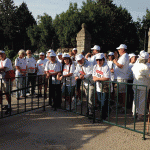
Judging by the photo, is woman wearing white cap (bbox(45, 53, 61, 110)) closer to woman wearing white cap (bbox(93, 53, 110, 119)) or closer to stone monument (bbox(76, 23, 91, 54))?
woman wearing white cap (bbox(93, 53, 110, 119))

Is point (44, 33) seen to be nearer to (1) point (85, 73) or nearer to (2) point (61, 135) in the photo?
(1) point (85, 73)

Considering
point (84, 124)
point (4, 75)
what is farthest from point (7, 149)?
point (4, 75)

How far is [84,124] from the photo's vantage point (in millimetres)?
4590

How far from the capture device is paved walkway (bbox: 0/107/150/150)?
11.4ft

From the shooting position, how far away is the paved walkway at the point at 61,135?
3.46 m

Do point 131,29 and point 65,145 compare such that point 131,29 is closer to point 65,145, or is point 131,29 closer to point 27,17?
point 27,17

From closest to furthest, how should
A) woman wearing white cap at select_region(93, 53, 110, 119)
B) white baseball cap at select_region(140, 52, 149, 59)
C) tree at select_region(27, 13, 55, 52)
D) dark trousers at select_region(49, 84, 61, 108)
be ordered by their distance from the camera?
woman wearing white cap at select_region(93, 53, 110, 119) → white baseball cap at select_region(140, 52, 149, 59) → dark trousers at select_region(49, 84, 61, 108) → tree at select_region(27, 13, 55, 52)

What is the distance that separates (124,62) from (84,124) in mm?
2243

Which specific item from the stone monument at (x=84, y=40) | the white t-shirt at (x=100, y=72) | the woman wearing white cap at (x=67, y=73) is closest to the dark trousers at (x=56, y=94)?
the woman wearing white cap at (x=67, y=73)

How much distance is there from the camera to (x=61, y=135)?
392 cm

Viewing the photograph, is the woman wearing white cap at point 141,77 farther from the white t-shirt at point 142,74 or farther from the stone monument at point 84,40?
the stone monument at point 84,40

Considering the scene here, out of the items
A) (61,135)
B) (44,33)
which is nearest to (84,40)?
(61,135)

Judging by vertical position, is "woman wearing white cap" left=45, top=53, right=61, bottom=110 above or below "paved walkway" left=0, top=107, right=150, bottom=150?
above

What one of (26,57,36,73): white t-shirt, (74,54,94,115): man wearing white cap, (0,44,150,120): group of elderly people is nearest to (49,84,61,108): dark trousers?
(0,44,150,120): group of elderly people
